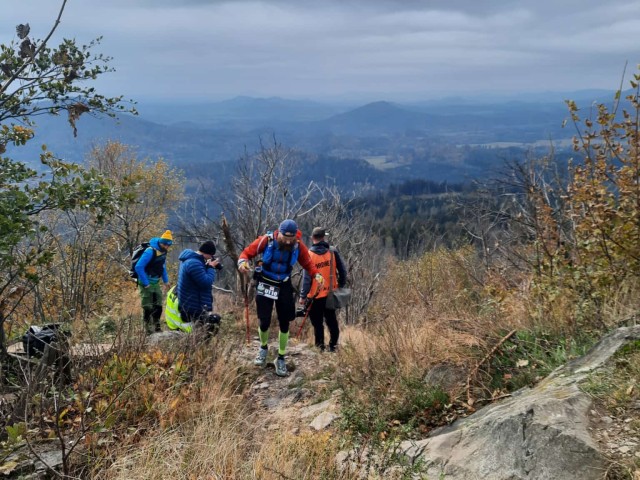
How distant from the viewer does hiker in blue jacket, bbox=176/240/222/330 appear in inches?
248

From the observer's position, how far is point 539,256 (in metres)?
5.74

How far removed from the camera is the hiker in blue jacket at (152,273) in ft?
23.9

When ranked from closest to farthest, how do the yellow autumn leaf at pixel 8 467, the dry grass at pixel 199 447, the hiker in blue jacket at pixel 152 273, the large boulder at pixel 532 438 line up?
1. the large boulder at pixel 532 438
2. the yellow autumn leaf at pixel 8 467
3. the dry grass at pixel 199 447
4. the hiker in blue jacket at pixel 152 273

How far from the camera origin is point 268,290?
227 inches

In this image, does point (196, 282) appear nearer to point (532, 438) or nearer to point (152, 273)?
point (152, 273)

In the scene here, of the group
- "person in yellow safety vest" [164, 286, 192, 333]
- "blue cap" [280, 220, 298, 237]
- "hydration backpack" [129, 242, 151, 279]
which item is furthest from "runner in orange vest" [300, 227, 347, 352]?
"hydration backpack" [129, 242, 151, 279]

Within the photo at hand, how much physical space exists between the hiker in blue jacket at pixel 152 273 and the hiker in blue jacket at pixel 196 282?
1110 mm

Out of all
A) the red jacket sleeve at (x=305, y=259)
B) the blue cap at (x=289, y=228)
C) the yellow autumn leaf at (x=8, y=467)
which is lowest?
the yellow autumn leaf at (x=8, y=467)

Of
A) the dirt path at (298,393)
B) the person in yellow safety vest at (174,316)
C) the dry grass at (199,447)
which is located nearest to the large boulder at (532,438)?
the dirt path at (298,393)

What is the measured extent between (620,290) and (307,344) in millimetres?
4697

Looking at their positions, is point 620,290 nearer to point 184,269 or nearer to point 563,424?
point 563,424

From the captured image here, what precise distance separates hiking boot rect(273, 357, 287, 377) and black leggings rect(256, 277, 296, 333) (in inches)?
15.2

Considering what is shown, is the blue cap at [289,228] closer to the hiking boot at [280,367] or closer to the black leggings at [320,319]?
the hiking boot at [280,367]

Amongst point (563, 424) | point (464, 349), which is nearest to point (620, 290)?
point (464, 349)
